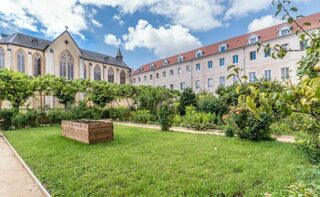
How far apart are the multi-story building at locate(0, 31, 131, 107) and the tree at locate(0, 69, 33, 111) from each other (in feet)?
51.5

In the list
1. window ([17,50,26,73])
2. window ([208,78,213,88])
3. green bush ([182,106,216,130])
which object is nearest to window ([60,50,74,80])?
window ([17,50,26,73])

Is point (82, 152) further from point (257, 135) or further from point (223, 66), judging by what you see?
point (223, 66)

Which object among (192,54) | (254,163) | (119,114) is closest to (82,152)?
(254,163)

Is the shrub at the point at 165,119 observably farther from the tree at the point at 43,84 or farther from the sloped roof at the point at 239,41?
the sloped roof at the point at 239,41

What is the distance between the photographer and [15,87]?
14.7 metres

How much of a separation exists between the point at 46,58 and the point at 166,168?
36.1 metres

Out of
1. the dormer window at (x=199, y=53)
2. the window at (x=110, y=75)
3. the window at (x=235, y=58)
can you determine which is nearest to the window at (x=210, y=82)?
the window at (x=235, y=58)

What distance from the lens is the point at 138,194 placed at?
3309 mm

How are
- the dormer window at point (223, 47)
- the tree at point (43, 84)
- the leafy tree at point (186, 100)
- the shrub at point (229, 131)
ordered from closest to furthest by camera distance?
1. the shrub at point (229, 131)
2. the tree at point (43, 84)
3. the leafy tree at point (186, 100)
4. the dormer window at point (223, 47)

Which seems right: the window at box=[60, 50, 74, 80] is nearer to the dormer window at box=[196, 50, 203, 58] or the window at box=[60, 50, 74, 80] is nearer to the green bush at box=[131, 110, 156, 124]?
the dormer window at box=[196, 50, 203, 58]

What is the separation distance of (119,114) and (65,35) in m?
25.2

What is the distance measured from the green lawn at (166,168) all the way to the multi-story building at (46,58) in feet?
93.3

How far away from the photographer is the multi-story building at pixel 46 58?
99.8 feet

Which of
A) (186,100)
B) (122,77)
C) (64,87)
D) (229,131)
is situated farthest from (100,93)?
(122,77)
